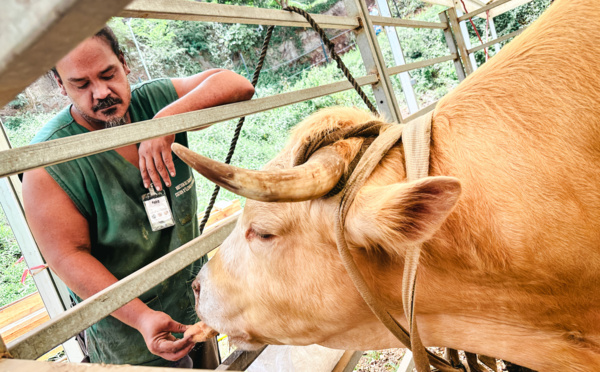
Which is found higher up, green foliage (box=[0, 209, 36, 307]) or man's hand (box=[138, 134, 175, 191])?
man's hand (box=[138, 134, 175, 191])

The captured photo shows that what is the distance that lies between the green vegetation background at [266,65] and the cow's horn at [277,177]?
10.6 metres

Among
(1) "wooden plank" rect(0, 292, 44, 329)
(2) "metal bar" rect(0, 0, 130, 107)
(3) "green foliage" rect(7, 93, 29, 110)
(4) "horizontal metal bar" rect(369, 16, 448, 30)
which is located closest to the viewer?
(2) "metal bar" rect(0, 0, 130, 107)

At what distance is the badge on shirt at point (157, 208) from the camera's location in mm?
1937

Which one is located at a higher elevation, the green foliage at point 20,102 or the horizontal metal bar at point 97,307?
the green foliage at point 20,102

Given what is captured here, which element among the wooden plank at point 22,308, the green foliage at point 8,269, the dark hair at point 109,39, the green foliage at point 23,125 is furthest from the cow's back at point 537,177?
the green foliage at point 23,125

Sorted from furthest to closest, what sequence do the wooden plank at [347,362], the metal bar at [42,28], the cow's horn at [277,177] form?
1. the wooden plank at [347,362]
2. the cow's horn at [277,177]
3. the metal bar at [42,28]

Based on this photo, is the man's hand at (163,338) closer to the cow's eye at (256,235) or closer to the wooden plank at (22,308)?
the cow's eye at (256,235)

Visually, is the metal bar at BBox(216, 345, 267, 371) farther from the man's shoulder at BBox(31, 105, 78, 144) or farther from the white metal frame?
the man's shoulder at BBox(31, 105, 78, 144)

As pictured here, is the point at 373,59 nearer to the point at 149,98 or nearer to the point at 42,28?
the point at 149,98

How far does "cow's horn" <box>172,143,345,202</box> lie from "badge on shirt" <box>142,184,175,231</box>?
105 centimetres

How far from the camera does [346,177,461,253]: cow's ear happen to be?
0.92 m

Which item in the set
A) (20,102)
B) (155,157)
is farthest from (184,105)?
(20,102)

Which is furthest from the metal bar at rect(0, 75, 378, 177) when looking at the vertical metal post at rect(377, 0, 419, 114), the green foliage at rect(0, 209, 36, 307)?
the vertical metal post at rect(377, 0, 419, 114)

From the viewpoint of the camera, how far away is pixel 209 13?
171cm
